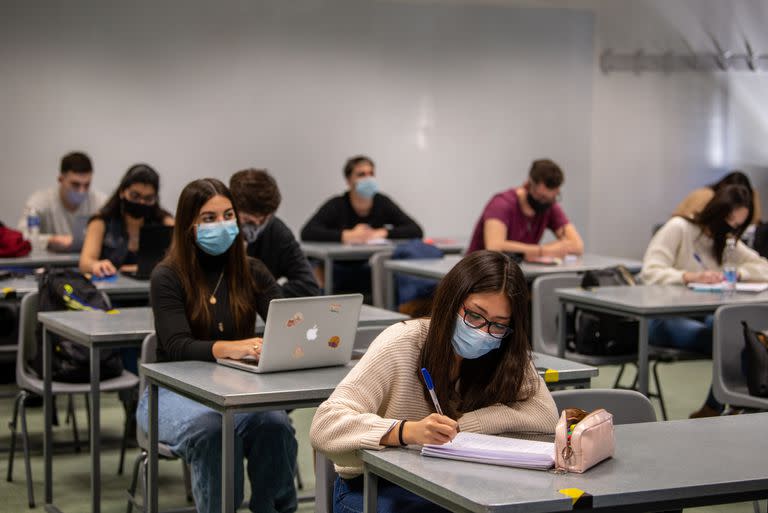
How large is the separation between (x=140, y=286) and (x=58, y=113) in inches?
134

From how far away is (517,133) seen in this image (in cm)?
932

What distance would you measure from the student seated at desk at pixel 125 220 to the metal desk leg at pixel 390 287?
1341mm

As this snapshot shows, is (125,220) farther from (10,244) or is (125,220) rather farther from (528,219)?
(528,219)

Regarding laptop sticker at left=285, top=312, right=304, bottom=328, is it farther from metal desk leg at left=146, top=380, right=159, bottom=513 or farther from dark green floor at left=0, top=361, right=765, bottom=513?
dark green floor at left=0, top=361, right=765, bottom=513

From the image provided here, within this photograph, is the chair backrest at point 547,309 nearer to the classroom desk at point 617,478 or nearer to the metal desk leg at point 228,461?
the metal desk leg at point 228,461

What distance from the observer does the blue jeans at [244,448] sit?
3.21m

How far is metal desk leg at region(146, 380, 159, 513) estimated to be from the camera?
3.25m

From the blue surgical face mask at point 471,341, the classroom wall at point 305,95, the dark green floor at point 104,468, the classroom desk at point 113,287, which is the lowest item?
the dark green floor at point 104,468

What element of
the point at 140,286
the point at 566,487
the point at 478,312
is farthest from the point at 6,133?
the point at 566,487

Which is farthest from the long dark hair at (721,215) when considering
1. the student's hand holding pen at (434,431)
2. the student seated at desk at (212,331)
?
the student's hand holding pen at (434,431)

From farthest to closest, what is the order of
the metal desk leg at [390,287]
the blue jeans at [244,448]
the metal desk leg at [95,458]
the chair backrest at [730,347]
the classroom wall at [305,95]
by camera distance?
1. the classroom wall at [305,95]
2. the metal desk leg at [390,287]
3. the chair backrest at [730,347]
4. the metal desk leg at [95,458]
5. the blue jeans at [244,448]

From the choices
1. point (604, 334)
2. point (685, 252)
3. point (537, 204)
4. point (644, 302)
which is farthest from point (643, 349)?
point (537, 204)

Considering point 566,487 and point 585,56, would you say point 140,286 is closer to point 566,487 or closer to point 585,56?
point 566,487

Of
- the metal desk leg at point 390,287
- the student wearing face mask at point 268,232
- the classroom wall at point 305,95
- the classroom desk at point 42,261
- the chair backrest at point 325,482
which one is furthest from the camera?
the classroom wall at point 305,95
